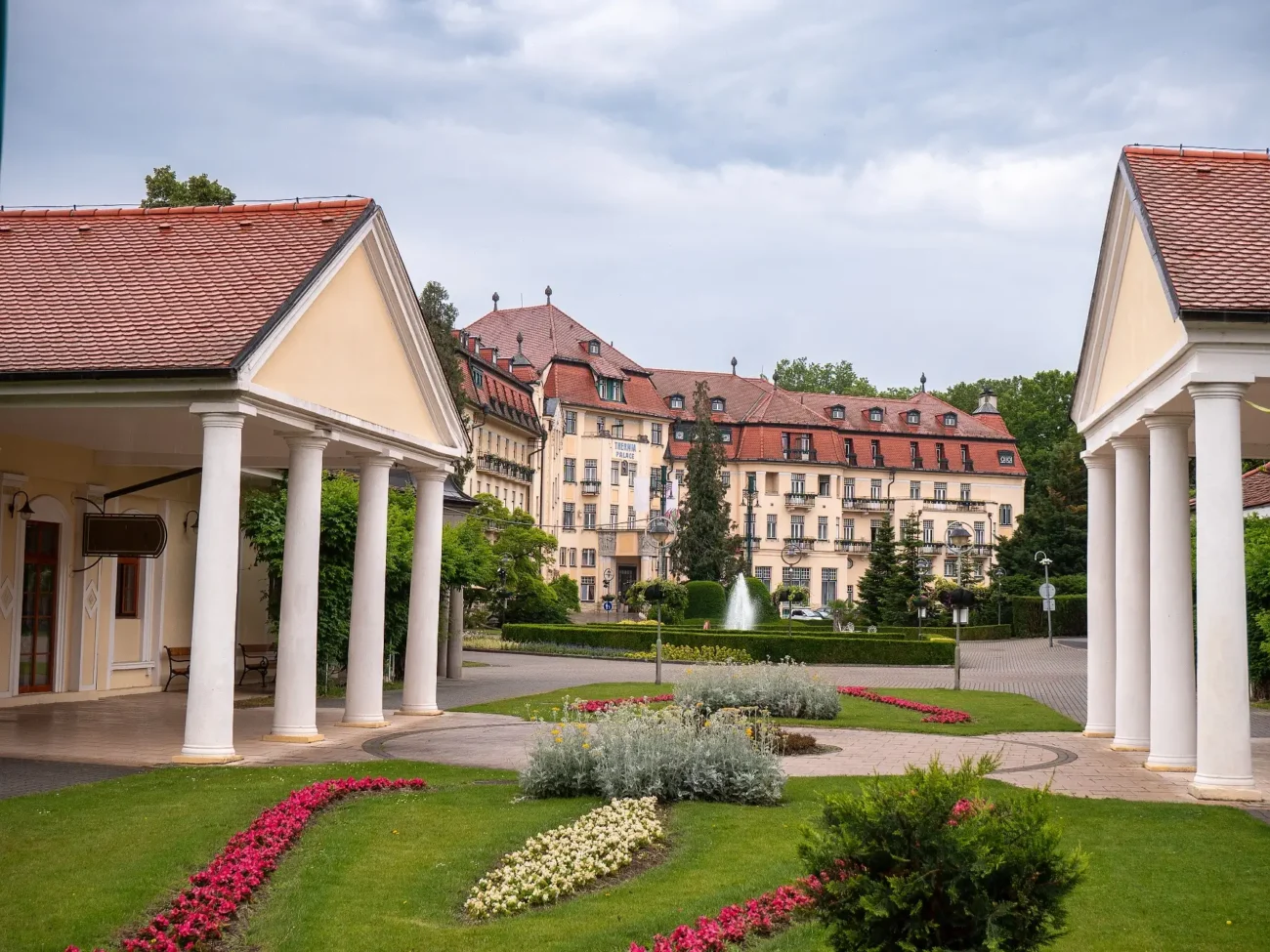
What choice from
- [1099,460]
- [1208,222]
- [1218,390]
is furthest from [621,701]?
[1218,390]

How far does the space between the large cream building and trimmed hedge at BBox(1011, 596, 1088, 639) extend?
23.9 m

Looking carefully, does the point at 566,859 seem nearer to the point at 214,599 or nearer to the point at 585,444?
the point at 214,599

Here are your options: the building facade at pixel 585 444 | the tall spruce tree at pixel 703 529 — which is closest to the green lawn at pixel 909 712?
the tall spruce tree at pixel 703 529

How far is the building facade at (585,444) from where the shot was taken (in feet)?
300

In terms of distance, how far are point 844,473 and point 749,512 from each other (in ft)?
38.7

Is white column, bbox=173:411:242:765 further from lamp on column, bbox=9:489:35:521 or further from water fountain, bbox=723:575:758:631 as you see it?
water fountain, bbox=723:575:758:631

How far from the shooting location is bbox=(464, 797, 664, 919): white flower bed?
9.06 metres

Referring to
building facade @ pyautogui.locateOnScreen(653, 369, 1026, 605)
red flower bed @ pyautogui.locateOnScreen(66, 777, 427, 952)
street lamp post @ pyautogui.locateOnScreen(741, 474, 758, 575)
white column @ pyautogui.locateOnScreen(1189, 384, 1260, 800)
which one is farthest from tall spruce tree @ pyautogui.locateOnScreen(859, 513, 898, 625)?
red flower bed @ pyautogui.locateOnScreen(66, 777, 427, 952)

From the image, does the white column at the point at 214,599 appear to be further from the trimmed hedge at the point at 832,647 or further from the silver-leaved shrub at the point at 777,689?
the trimmed hedge at the point at 832,647

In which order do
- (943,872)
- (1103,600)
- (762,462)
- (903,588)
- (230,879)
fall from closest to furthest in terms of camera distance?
(943,872), (230,879), (1103,600), (903,588), (762,462)

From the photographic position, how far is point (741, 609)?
6706 centimetres

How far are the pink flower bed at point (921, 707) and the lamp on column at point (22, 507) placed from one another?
46.5 ft

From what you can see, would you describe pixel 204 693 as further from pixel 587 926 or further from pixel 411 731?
pixel 587 926

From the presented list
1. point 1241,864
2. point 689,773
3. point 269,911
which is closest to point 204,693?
point 689,773
